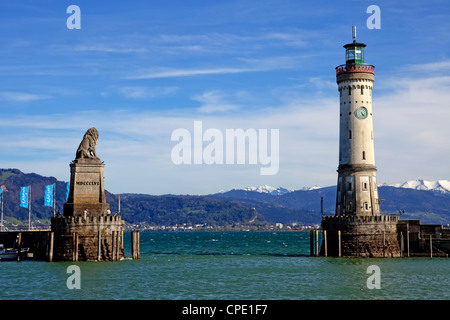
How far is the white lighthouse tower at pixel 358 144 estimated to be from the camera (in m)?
91.4

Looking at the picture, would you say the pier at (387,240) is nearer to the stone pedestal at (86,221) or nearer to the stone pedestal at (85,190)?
the stone pedestal at (86,221)

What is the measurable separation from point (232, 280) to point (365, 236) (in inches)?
1103

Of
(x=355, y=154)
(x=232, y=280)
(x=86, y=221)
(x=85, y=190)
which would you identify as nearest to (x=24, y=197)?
(x=85, y=190)

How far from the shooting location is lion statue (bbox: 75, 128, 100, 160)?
8375cm

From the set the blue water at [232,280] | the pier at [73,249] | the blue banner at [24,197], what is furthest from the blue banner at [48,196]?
the blue water at [232,280]

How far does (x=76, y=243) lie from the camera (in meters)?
79.8

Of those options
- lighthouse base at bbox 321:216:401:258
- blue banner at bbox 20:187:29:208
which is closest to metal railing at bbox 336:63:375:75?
lighthouse base at bbox 321:216:401:258

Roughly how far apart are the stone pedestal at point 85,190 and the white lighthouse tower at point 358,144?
110ft

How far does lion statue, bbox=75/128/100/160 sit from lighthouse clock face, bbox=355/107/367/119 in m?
35.7

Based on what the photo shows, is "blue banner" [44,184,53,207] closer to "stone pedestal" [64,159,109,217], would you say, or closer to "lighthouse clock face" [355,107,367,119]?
"stone pedestal" [64,159,109,217]

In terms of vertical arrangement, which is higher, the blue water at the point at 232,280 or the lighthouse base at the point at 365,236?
the lighthouse base at the point at 365,236

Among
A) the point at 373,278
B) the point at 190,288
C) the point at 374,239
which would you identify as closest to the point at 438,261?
the point at 374,239

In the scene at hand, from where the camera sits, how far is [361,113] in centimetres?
9162

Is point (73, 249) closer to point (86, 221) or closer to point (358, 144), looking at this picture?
point (86, 221)
